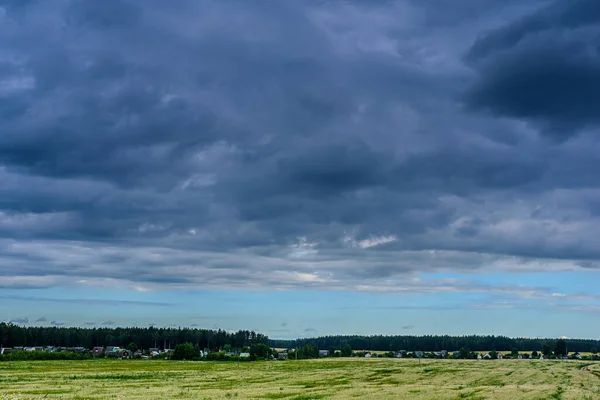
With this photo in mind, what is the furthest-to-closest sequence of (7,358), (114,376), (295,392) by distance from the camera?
(7,358) < (114,376) < (295,392)

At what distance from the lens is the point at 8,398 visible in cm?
3903

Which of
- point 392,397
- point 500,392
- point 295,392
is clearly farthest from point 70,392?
point 500,392

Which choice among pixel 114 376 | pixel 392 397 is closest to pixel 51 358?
pixel 114 376

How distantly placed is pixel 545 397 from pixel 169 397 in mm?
38929

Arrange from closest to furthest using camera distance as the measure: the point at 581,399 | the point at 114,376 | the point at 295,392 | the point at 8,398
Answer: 1. the point at 8,398
2. the point at 581,399
3. the point at 295,392
4. the point at 114,376

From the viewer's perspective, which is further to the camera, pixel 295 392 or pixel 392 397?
pixel 295 392

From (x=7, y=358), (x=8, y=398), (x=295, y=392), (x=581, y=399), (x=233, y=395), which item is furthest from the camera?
(x=7, y=358)

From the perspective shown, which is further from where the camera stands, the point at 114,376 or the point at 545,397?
the point at 114,376

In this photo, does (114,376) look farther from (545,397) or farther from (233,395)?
(545,397)

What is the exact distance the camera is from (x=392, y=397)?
60688 mm

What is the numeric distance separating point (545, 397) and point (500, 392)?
7.19m

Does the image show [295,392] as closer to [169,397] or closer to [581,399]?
[169,397]

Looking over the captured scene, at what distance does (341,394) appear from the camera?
217 ft

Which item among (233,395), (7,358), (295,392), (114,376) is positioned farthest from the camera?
(7,358)
